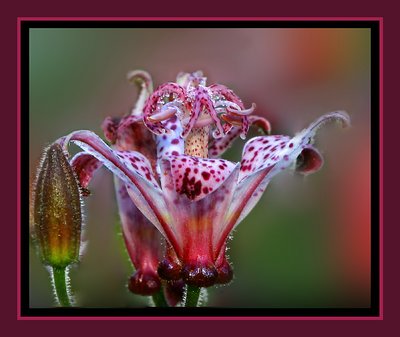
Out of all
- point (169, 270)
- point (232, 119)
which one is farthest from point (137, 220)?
point (232, 119)

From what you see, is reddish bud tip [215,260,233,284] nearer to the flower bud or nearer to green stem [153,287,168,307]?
green stem [153,287,168,307]

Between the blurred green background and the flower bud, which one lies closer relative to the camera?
the flower bud

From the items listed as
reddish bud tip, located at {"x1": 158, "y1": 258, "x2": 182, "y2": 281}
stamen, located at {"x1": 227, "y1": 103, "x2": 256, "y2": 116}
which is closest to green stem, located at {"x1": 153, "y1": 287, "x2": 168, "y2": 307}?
reddish bud tip, located at {"x1": 158, "y1": 258, "x2": 182, "y2": 281}

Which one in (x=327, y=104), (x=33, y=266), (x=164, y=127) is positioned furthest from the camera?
(x=327, y=104)

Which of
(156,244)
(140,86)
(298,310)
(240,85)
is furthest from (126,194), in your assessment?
(240,85)

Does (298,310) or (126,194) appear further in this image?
(298,310)

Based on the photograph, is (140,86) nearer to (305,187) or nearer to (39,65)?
(39,65)
